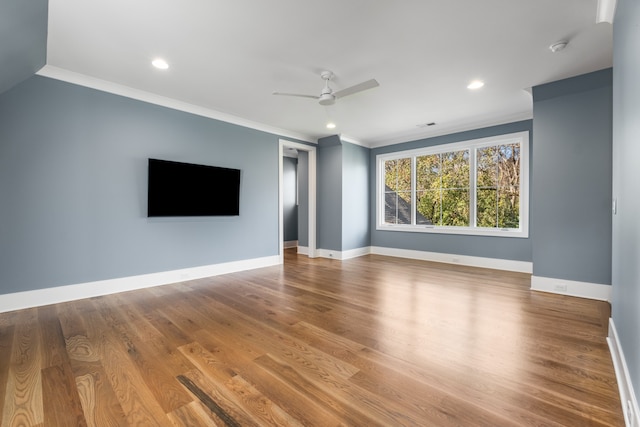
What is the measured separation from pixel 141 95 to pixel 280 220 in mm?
2984

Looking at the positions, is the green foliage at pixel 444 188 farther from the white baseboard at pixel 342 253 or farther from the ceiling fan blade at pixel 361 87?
the ceiling fan blade at pixel 361 87

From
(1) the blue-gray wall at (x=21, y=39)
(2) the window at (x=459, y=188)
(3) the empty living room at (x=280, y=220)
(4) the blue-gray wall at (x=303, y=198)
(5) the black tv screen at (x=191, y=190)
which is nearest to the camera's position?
(3) the empty living room at (x=280, y=220)

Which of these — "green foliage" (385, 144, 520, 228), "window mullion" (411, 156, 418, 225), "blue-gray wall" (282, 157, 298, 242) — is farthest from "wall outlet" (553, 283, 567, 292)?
"blue-gray wall" (282, 157, 298, 242)

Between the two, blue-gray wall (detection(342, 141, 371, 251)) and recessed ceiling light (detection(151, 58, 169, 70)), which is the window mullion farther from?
recessed ceiling light (detection(151, 58, 169, 70))

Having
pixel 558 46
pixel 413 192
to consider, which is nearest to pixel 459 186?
pixel 413 192

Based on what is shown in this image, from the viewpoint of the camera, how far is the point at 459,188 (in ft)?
18.3

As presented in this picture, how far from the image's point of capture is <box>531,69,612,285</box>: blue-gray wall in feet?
10.5

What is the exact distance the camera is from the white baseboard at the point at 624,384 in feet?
4.10

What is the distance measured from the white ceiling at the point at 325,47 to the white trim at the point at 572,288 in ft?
8.31

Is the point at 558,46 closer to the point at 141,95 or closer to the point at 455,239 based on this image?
the point at 455,239

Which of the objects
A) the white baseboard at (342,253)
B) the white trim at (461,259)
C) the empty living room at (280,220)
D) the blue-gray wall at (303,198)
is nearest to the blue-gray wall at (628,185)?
the empty living room at (280,220)

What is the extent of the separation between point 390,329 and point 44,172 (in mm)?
4095

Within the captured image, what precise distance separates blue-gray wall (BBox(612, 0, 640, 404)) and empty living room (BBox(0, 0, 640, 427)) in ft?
0.11

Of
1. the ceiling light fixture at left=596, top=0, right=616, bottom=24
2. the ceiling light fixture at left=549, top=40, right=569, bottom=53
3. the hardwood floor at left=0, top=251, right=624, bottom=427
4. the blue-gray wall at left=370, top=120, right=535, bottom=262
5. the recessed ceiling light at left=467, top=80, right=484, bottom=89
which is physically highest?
the recessed ceiling light at left=467, top=80, right=484, bottom=89
